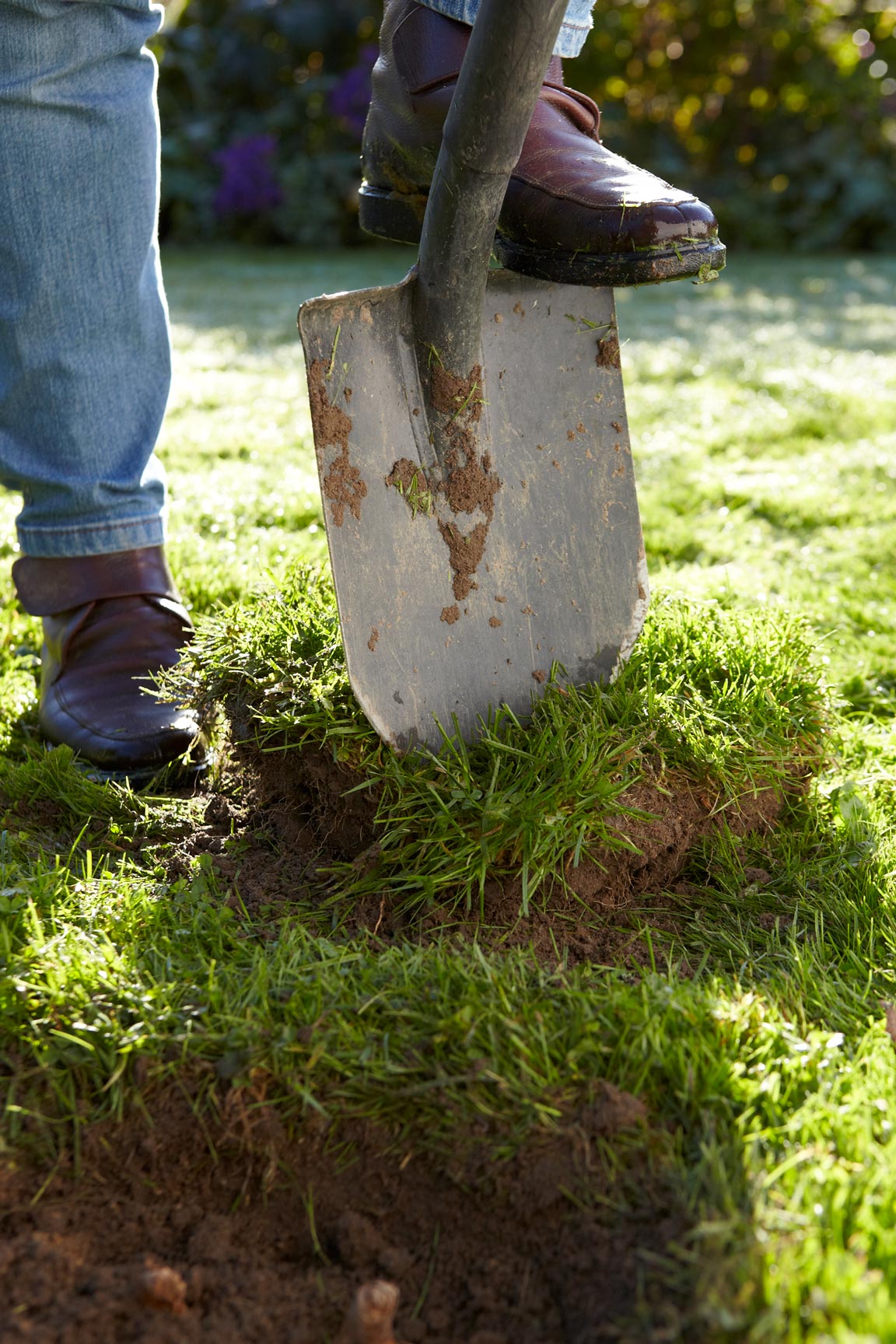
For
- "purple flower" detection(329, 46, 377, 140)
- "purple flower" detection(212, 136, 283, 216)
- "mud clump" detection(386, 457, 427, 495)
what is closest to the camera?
"mud clump" detection(386, 457, 427, 495)

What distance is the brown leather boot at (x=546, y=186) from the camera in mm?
1558

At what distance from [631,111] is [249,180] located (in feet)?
11.3

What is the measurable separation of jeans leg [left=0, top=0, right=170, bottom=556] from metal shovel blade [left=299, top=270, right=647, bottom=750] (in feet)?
1.85

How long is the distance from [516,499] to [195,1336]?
1174mm

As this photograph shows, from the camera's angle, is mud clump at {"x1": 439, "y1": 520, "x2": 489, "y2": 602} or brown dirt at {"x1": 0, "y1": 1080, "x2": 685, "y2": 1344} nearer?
brown dirt at {"x1": 0, "y1": 1080, "x2": 685, "y2": 1344}

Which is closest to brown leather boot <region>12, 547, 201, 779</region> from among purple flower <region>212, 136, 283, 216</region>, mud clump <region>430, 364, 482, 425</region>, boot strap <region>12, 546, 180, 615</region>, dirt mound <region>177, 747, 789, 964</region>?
boot strap <region>12, 546, 180, 615</region>

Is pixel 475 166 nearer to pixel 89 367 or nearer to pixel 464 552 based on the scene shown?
pixel 464 552

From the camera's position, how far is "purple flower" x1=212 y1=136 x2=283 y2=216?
9.56m

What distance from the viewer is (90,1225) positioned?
1.14 m

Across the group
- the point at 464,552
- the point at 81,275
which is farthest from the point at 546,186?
the point at 81,275

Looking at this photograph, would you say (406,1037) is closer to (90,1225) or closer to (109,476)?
(90,1225)

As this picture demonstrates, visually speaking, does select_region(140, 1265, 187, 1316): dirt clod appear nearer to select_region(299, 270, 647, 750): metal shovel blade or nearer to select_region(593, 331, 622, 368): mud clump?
select_region(299, 270, 647, 750): metal shovel blade

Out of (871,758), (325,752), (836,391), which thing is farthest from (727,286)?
(325,752)

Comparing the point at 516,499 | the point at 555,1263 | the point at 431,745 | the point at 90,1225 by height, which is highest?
the point at 516,499
